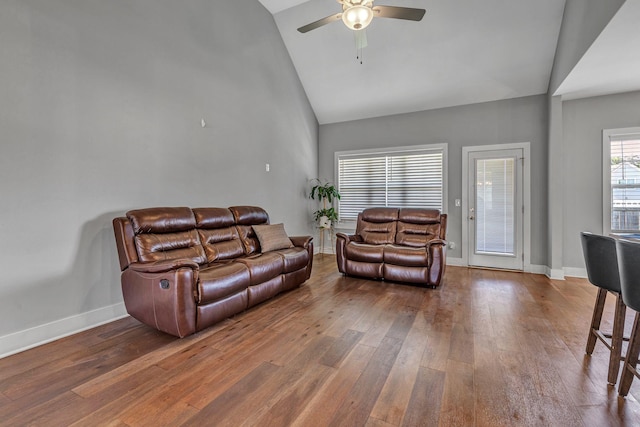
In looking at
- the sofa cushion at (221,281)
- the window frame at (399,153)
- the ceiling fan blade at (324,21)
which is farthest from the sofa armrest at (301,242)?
the ceiling fan blade at (324,21)

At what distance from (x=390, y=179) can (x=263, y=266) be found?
3.64 m

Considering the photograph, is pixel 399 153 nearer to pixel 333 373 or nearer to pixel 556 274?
pixel 556 274


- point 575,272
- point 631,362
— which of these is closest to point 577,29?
point 575,272

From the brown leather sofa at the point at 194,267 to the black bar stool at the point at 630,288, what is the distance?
2723mm

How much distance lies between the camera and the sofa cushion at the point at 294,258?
138 inches

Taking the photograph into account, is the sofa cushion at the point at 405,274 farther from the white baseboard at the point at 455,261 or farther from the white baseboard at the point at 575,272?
the white baseboard at the point at 575,272

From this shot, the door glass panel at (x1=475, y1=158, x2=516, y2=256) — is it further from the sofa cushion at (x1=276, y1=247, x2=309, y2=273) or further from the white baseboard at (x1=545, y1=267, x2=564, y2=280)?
the sofa cushion at (x1=276, y1=247, x2=309, y2=273)

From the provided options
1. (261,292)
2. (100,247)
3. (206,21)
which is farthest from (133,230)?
(206,21)

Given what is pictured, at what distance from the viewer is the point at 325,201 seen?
630 cm

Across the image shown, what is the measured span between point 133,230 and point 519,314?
12.7ft

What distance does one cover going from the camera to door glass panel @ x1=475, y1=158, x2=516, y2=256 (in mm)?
4840

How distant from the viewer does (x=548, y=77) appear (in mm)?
4398

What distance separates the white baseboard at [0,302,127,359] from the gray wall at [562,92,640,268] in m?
6.14

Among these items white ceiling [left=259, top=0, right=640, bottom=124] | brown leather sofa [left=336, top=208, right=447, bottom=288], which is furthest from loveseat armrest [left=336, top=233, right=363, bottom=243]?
white ceiling [left=259, top=0, right=640, bottom=124]
